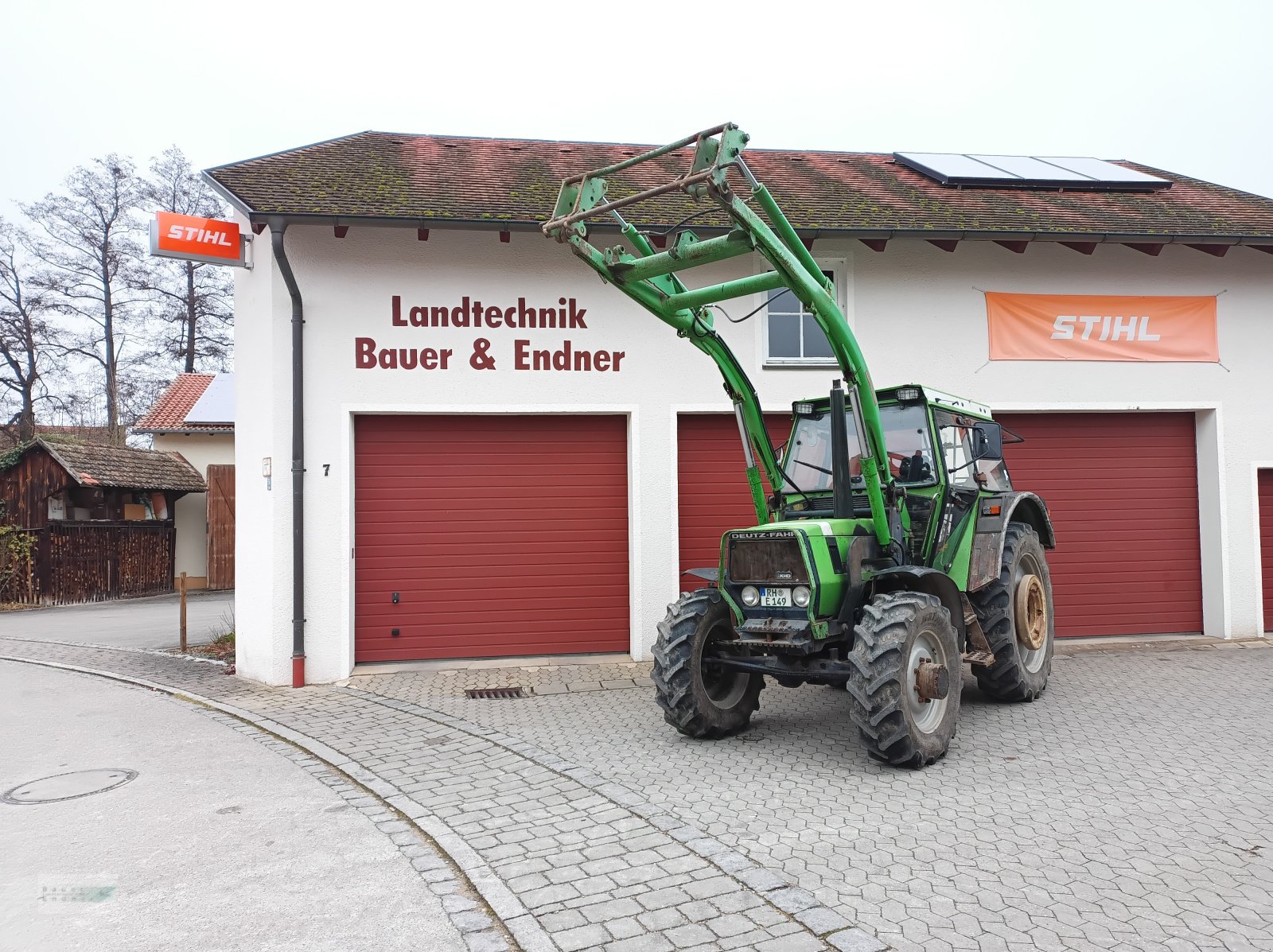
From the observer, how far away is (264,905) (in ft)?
12.9

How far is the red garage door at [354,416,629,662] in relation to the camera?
32.0 ft

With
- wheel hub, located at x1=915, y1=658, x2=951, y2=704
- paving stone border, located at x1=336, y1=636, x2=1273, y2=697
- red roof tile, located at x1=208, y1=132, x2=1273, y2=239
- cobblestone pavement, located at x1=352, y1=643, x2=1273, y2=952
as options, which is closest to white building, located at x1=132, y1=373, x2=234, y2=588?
red roof tile, located at x1=208, y1=132, x2=1273, y2=239

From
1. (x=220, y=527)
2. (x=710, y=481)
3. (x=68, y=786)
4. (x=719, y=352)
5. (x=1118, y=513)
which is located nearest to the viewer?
(x=68, y=786)

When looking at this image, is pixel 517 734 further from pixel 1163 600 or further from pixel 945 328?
pixel 1163 600

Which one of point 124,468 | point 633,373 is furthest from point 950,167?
point 124,468

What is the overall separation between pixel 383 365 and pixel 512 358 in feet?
4.33

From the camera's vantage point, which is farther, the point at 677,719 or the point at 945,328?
the point at 945,328

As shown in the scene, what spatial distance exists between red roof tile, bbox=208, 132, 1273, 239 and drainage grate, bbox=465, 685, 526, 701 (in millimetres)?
4507

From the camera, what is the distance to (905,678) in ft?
18.1

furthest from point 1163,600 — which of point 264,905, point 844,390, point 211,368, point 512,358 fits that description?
point 211,368

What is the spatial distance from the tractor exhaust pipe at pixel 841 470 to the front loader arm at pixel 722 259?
166 mm

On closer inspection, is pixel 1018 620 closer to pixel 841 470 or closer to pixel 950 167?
pixel 841 470

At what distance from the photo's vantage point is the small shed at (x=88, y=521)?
19250mm

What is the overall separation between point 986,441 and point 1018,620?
1.53 m
